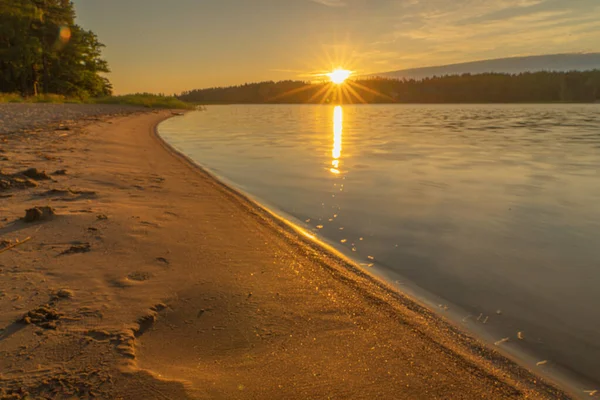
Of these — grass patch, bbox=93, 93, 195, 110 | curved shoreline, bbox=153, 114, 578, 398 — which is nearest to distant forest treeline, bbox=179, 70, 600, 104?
grass patch, bbox=93, 93, 195, 110

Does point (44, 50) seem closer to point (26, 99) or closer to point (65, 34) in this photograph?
point (65, 34)

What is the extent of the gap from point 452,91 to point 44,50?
128m

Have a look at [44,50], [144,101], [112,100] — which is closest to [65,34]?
[44,50]

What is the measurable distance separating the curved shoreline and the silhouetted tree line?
182 feet

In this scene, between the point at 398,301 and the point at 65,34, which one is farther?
the point at 65,34

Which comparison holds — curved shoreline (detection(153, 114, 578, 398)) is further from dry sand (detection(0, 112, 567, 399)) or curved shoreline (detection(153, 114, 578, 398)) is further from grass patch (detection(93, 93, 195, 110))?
grass patch (detection(93, 93, 195, 110))

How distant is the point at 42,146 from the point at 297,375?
11721 millimetres

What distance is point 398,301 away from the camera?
3492 millimetres

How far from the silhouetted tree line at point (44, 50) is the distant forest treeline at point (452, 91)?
387ft

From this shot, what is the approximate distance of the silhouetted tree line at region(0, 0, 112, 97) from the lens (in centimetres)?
4534

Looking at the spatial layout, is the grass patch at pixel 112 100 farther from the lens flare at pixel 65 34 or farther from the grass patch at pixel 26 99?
the lens flare at pixel 65 34

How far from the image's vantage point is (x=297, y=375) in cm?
233

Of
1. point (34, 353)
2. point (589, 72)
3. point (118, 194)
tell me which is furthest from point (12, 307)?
point (589, 72)

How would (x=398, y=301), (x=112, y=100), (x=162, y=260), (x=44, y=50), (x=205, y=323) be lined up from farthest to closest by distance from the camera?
(x=112, y=100) < (x=44, y=50) < (x=162, y=260) < (x=398, y=301) < (x=205, y=323)
